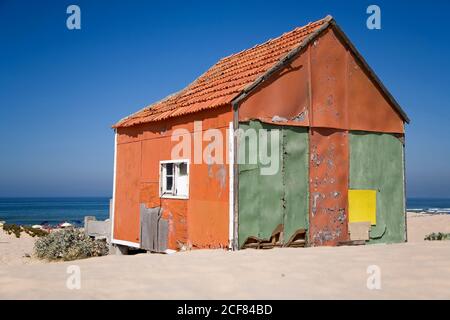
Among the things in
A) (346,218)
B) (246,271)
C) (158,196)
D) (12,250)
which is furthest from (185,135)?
(12,250)

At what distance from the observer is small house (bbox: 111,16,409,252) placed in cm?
985

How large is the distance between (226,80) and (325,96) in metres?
2.65

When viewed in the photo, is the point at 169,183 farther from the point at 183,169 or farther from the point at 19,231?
the point at 19,231

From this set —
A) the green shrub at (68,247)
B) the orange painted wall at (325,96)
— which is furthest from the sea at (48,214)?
the orange painted wall at (325,96)

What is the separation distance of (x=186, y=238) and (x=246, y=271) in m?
5.48

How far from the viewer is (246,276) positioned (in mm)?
5562

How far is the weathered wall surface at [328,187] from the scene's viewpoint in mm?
10719

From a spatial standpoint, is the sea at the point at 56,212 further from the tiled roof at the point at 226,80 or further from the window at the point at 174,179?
the window at the point at 174,179

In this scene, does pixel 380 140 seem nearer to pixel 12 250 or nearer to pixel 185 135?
pixel 185 135

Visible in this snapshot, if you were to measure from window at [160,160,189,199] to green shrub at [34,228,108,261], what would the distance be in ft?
15.2

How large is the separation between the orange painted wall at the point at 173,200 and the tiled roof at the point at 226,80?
0.25 m

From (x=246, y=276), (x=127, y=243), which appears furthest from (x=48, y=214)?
(x=246, y=276)

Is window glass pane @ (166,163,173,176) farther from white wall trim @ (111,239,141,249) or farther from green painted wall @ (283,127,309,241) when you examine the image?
green painted wall @ (283,127,309,241)

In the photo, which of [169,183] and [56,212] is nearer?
[169,183]
